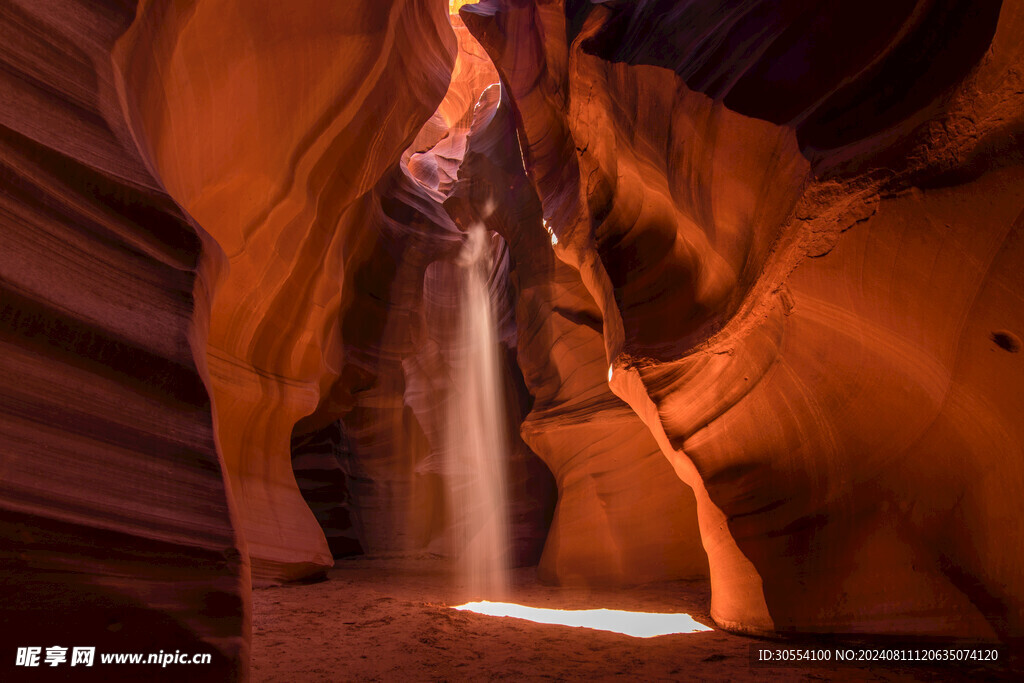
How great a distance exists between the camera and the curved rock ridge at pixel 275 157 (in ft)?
12.7

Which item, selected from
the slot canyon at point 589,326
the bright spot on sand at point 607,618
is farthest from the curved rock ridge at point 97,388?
the bright spot on sand at point 607,618

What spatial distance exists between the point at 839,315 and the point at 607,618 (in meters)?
3.08

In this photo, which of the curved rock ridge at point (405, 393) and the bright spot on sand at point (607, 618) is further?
the curved rock ridge at point (405, 393)

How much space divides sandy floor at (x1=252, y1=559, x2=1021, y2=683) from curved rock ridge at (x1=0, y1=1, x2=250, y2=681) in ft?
3.75

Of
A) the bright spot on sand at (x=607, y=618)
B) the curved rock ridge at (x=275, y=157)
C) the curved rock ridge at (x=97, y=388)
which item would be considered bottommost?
the bright spot on sand at (x=607, y=618)

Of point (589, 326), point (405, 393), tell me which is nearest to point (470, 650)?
point (589, 326)

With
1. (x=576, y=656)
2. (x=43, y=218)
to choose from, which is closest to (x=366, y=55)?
(x=43, y=218)

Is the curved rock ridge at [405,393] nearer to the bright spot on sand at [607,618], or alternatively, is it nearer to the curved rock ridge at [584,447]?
the curved rock ridge at [584,447]

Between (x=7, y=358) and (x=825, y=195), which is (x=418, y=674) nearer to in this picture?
(x=7, y=358)

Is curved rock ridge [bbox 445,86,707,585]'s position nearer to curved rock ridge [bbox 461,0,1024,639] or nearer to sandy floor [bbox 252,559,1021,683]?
sandy floor [bbox 252,559,1021,683]

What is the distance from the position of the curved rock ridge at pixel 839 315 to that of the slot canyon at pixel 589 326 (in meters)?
0.02

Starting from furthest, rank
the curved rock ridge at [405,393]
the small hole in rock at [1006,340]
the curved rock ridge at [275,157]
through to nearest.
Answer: the curved rock ridge at [405,393] < the curved rock ridge at [275,157] < the small hole in rock at [1006,340]

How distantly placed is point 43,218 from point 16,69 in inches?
26.3

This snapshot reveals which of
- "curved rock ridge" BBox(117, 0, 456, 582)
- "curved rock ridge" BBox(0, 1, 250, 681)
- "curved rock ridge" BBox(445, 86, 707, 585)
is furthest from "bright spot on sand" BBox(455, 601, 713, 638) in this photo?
"curved rock ridge" BBox(0, 1, 250, 681)
